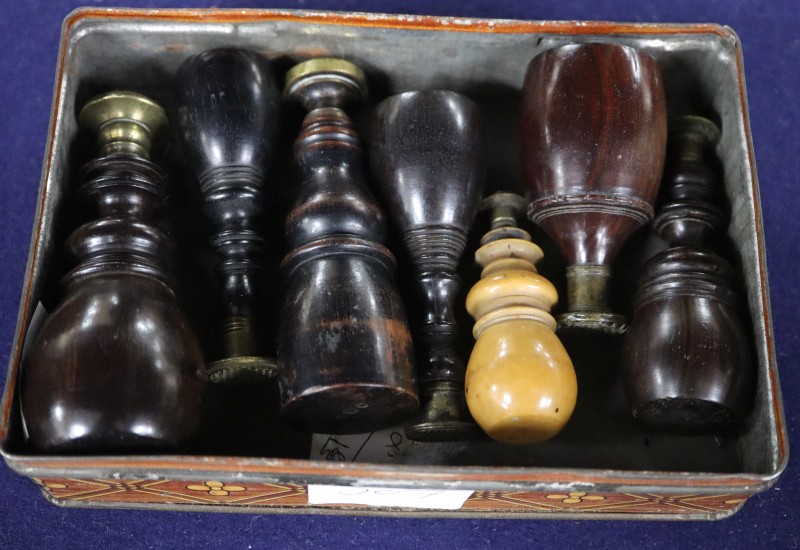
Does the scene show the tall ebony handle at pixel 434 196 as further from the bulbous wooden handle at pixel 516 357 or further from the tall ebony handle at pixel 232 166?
the tall ebony handle at pixel 232 166

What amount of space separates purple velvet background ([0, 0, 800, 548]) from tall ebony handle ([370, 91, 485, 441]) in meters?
0.14

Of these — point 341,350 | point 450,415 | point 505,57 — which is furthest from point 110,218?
point 505,57

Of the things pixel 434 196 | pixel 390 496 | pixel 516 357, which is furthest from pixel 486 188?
pixel 390 496

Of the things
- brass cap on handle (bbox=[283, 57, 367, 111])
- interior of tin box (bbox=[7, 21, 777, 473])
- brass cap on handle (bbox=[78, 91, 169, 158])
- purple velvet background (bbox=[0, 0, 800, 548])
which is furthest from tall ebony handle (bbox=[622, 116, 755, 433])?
brass cap on handle (bbox=[78, 91, 169, 158])

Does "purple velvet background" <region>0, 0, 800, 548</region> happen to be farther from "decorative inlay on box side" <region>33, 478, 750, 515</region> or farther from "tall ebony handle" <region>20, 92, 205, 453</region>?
"tall ebony handle" <region>20, 92, 205, 453</region>

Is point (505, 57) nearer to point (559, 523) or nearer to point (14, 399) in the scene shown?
point (559, 523)

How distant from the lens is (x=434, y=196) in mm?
1101

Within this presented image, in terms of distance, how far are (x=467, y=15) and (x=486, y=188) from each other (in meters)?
0.31

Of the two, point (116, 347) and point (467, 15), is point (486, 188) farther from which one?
point (116, 347)

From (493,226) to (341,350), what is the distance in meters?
0.28

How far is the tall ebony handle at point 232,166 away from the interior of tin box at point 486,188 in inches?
1.7

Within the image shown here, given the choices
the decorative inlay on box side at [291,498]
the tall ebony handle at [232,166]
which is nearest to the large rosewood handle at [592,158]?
the decorative inlay on box side at [291,498]

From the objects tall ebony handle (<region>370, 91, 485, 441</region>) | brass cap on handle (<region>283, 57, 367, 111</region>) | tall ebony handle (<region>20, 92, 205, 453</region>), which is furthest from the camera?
brass cap on handle (<region>283, 57, 367, 111</region>)

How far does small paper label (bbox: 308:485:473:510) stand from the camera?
3.23 ft
